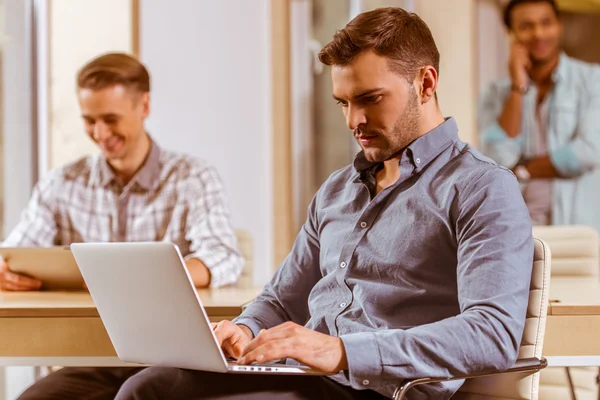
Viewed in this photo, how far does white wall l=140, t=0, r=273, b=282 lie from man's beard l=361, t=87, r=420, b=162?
8.64ft

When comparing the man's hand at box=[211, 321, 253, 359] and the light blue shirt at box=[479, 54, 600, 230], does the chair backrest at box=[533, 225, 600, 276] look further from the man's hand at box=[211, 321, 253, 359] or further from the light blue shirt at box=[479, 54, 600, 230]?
the light blue shirt at box=[479, 54, 600, 230]

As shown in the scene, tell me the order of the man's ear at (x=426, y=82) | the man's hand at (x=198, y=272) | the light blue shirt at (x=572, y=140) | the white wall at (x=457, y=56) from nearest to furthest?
the man's ear at (x=426, y=82) < the man's hand at (x=198, y=272) < the light blue shirt at (x=572, y=140) < the white wall at (x=457, y=56)

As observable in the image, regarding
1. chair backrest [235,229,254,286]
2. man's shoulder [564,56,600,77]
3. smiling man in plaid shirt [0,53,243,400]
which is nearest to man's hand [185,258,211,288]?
smiling man in plaid shirt [0,53,243,400]

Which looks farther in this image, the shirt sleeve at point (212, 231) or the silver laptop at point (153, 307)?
the shirt sleeve at point (212, 231)

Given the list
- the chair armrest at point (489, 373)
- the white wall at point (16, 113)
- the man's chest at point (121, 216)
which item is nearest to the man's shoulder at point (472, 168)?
the chair armrest at point (489, 373)

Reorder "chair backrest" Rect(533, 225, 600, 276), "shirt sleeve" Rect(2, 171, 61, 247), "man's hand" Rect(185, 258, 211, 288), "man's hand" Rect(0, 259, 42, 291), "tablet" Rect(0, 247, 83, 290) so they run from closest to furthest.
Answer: "tablet" Rect(0, 247, 83, 290)
"man's hand" Rect(0, 259, 42, 291)
"man's hand" Rect(185, 258, 211, 288)
"chair backrest" Rect(533, 225, 600, 276)
"shirt sleeve" Rect(2, 171, 61, 247)

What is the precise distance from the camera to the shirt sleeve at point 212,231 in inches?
102

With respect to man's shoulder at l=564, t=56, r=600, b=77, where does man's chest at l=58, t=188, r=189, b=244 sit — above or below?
below

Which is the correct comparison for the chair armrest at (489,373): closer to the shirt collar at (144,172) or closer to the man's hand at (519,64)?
the shirt collar at (144,172)

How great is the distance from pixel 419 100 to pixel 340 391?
23.6 inches

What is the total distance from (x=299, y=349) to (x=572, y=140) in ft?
10.0

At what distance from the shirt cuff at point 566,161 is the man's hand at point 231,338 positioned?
9.11ft

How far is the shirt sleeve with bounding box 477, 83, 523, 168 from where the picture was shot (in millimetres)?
4145

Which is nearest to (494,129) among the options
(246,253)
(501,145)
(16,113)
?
(501,145)
